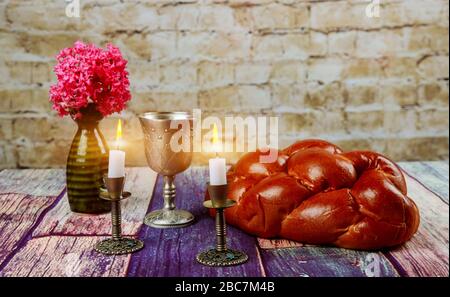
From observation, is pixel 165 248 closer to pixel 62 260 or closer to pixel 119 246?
pixel 119 246

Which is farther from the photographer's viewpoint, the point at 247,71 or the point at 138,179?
the point at 247,71

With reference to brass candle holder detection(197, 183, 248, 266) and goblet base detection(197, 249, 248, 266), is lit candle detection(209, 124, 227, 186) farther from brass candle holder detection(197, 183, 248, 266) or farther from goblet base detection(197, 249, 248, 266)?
goblet base detection(197, 249, 248, 266)

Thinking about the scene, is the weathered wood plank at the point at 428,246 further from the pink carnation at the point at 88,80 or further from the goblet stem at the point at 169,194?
the pink carnation at the point at 88,80

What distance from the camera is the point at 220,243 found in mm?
1211

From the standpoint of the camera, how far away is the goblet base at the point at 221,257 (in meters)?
1.16

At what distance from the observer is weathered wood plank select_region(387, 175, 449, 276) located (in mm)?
1156

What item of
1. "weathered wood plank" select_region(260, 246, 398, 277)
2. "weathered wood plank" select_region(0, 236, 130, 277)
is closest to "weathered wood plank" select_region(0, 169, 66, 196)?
"weathered wood plank" select_region(0, 236, 130, 277)

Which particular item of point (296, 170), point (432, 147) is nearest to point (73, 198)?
point (296, 170)

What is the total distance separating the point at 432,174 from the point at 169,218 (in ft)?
3.16

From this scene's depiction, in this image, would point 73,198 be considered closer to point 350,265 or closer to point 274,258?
point 274,258

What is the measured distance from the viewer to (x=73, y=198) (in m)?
1.50

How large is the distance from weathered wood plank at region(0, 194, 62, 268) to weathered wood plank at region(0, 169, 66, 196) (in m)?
0.07

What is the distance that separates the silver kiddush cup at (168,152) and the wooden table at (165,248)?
0.12ft

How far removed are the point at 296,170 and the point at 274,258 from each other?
23cm
